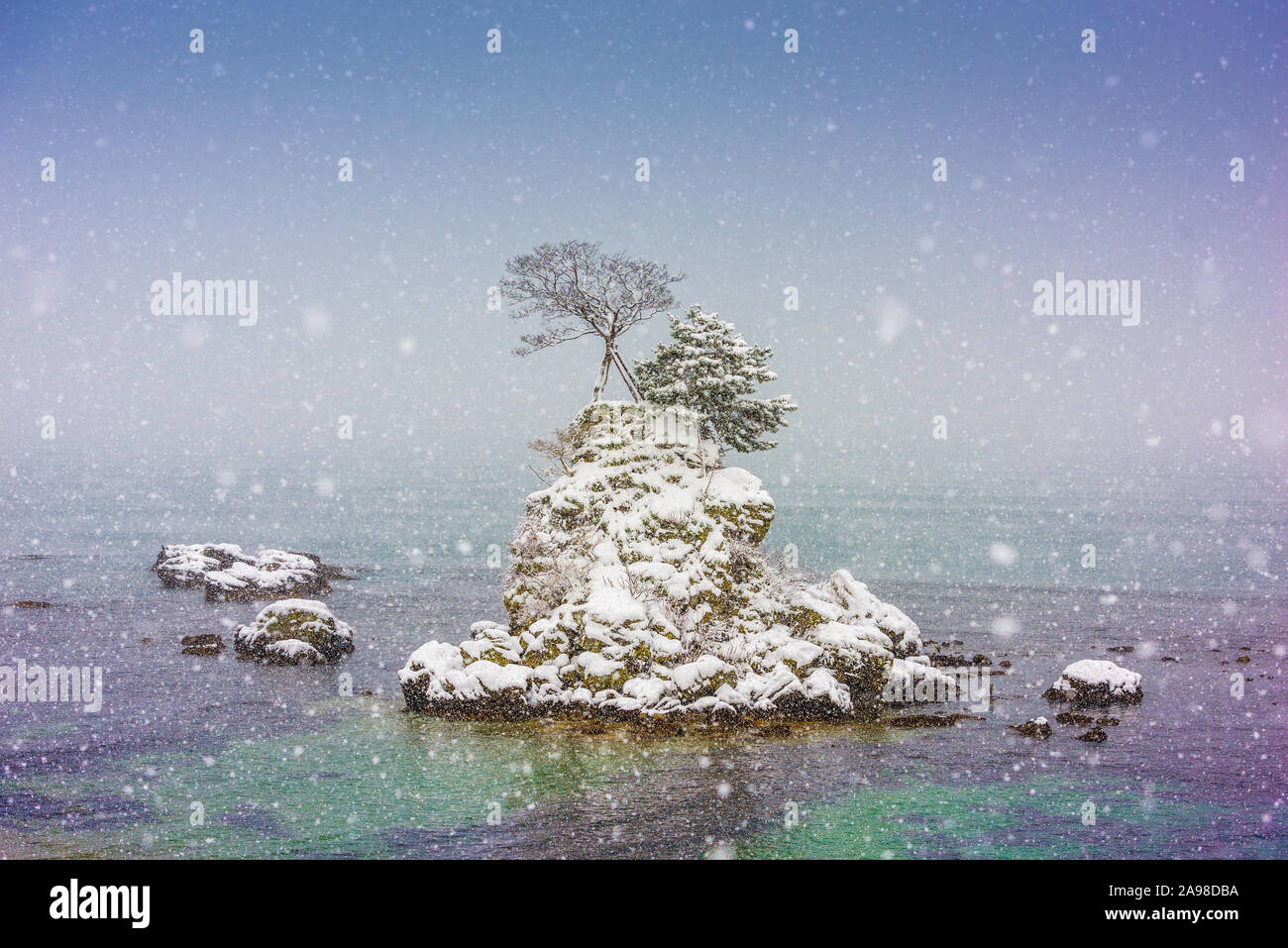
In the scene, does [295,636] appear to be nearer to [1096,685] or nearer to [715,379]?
[715,379]

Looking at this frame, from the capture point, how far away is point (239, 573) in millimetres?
71750

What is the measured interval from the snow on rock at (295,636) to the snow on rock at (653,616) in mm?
10756

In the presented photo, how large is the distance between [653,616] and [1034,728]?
15.8 m

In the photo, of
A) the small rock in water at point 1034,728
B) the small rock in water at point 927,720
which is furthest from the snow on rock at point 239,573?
the small rock in water at point 1034,728

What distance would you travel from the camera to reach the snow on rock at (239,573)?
70.6 metres

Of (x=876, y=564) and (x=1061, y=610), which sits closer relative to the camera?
(x=1061, y=610)

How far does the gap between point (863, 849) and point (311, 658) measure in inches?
1295

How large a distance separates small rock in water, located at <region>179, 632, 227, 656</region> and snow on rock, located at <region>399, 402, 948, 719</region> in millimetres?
17475

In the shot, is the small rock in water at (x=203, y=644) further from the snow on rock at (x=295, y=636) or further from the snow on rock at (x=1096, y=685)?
the snow on rock at (x=1096, y=685)

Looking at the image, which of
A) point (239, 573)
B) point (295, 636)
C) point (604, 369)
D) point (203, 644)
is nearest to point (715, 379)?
point (604, 369)

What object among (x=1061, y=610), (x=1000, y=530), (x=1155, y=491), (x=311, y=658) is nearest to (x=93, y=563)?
(x=311, y=658)
